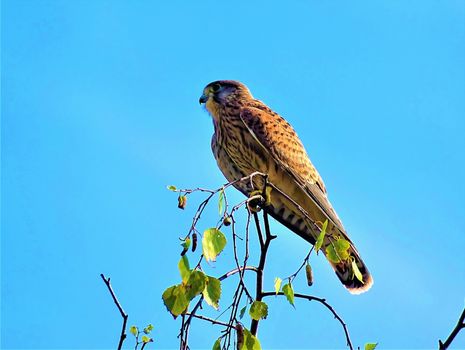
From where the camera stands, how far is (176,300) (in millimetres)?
2373

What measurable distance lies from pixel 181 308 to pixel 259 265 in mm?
582

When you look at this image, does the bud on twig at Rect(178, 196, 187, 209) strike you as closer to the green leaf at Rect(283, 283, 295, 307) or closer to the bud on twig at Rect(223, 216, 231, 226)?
the bud on twig at Rect(223, 216, 231, 226)

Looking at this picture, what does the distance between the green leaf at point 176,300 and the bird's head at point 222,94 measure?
3.88 meters

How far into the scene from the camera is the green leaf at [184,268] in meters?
2.35

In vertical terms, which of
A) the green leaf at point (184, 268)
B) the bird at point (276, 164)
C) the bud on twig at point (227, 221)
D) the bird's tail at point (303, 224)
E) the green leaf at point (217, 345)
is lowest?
the green leaf at point (217, 345)

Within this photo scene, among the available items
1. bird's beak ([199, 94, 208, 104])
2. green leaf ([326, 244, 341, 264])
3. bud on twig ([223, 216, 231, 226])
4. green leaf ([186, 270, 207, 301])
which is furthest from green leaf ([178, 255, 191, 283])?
bird's beak ([199, 94, 208, 104])

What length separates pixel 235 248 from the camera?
2.52 m

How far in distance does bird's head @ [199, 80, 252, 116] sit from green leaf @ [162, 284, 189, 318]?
12.7 feet

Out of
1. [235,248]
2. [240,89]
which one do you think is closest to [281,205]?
[240,89]

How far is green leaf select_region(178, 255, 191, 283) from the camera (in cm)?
235

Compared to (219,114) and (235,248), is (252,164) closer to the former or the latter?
(219,114)

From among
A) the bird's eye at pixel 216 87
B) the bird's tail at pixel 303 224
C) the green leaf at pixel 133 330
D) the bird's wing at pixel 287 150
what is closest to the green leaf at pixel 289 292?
the green leaf at pixel 133 330

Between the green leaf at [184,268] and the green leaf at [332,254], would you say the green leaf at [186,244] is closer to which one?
the green leaf at [184,268]

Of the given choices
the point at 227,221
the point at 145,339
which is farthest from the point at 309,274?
the point at 145,339
